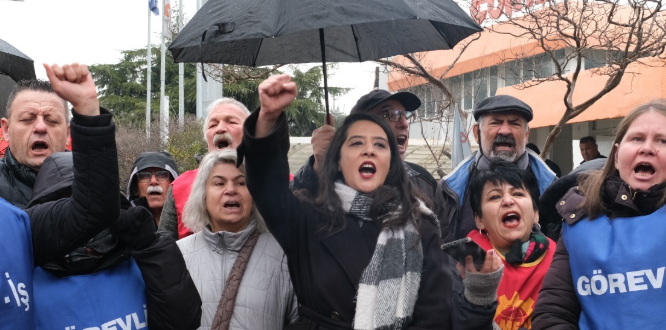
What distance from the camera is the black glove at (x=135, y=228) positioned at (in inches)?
110

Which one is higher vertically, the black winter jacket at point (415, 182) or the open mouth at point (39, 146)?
the open mouth at point (39, 146)

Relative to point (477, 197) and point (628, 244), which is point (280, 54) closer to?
point (477, 197)

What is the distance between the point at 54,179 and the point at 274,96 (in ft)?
3.02

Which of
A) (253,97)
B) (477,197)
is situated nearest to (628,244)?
(477,197)

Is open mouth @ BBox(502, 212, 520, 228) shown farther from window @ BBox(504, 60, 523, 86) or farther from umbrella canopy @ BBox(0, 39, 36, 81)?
window @ BBox(504, 60, 523, 86)

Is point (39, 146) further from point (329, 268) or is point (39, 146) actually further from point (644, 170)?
point (644, 170)

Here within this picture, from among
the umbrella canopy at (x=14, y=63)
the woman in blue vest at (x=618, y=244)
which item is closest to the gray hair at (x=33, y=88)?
the woman in blue vest at (x=618, y=244)

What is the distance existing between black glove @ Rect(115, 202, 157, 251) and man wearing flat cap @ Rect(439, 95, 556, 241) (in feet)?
6.33

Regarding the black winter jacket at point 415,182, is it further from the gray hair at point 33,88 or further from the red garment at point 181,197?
the gray hair at point 33,88

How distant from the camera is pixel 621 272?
2.82 meters

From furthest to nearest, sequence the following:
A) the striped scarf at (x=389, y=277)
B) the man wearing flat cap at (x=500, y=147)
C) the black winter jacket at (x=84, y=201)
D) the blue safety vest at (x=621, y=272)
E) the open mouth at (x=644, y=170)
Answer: the man wearing flat cap at (x=500, y=147) → the open mouth at (x=644, y=170) → the striped scarf at (x=389, y=277) → the blue safety vest at (x=621, y=272) → the black winter jacket at (x=84, y=201)

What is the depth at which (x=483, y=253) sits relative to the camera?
9.10ft

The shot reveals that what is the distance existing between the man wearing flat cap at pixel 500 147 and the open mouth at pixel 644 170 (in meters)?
1.18

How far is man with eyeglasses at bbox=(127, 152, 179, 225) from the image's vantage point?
17.3 ft
